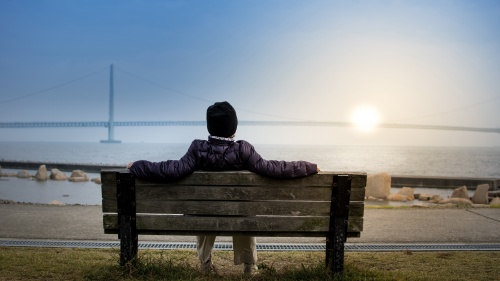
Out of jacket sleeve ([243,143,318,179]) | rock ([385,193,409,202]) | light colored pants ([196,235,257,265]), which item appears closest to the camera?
jacket sleeve ([243,143,318,179])

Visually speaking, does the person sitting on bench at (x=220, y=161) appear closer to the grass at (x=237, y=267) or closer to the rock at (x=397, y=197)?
the grass at (x=237, y=267)

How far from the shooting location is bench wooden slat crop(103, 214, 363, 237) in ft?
9.16

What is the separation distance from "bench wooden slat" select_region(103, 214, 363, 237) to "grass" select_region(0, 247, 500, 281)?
282 millimetres

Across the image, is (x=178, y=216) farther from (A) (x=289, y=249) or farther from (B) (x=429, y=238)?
(B) (x=429, y=238)

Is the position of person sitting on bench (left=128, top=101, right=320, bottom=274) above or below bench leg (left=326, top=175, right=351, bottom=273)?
above

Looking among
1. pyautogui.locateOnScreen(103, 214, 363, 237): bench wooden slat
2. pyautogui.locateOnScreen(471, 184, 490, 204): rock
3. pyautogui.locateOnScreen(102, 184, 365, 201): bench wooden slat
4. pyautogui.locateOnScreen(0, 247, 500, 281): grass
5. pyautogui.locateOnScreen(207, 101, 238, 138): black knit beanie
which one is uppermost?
pyautogui.locateOnScreen(207, 101, 238, 138): black knit beanie

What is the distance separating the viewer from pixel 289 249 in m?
4.11

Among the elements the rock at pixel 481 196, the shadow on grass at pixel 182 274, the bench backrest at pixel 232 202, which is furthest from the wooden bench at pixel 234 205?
the rock at pixel 481 196

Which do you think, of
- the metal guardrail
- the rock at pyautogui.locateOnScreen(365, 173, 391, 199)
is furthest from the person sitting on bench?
the rock at pyautogui.locateOnScreen(365, 173, 391, 199)

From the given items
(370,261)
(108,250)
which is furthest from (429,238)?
(108,250)

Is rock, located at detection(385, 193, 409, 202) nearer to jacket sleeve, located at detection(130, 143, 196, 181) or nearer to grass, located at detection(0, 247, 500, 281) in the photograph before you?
grass, located at detection(0, 247, 500, 281)

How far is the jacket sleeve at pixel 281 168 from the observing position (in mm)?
2688

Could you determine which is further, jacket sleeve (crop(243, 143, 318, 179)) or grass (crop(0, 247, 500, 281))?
grass (crop(0, 247, 500, 281))

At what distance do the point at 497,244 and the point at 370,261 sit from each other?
1.62 metres
